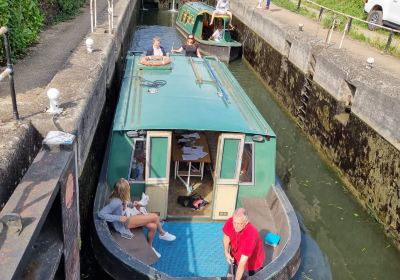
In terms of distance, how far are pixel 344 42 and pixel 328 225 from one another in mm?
7265

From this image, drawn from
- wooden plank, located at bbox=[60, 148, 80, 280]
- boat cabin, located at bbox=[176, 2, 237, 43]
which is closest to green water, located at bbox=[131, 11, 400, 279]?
wooden plank, located at bbox=[60, 148, 80, 280]

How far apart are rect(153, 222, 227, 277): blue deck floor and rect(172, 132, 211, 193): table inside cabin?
896 millimetres

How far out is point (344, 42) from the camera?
13.6m

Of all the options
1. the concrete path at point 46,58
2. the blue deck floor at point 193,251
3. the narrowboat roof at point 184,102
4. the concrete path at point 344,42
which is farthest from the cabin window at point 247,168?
the concrete path at point 344,42

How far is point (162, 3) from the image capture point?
3247 cm

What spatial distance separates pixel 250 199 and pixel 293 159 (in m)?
4.16

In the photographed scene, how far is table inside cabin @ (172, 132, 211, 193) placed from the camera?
295 inches

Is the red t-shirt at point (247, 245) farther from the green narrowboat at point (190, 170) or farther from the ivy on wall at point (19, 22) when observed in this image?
the ivy on wall at point (19, 22)

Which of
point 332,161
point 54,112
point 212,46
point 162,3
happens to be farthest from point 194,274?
point 162,3

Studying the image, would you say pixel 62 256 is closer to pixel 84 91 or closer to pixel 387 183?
pixel 84 91

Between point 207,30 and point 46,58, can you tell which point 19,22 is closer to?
point 46,58

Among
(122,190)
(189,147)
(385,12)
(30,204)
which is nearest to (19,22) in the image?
(189,147)

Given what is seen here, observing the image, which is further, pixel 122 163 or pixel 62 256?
pixel 122 163

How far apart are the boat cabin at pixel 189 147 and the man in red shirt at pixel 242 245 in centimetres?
176
